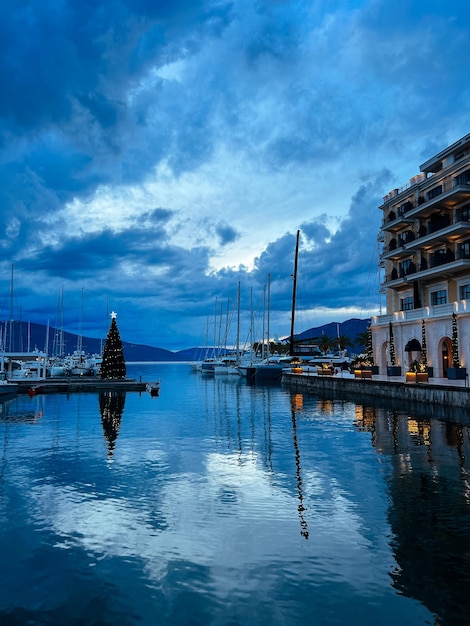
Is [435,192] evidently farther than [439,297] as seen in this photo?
No

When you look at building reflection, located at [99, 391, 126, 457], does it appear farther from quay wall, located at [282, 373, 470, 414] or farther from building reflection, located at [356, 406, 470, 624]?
quay wall, located at [282, 373, 470, 414]

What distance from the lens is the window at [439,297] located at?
147 ft

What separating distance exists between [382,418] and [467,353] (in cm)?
1211

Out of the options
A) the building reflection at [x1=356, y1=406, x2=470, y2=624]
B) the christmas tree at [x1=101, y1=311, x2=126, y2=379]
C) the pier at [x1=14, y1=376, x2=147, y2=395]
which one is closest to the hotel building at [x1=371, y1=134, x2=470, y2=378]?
the building reflection at [x1=356, y1=406, x2=470, y2=624]

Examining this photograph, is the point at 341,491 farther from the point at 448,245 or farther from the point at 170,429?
the point at 448,245

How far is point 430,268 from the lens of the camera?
44.7 m

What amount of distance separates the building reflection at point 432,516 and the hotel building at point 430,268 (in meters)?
19.0

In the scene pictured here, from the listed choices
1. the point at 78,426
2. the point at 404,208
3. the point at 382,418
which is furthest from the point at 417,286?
the point at 78,426

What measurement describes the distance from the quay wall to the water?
8.94 m

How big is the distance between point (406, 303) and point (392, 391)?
1749 cm

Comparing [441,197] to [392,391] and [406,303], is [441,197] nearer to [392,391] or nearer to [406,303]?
[406,303]

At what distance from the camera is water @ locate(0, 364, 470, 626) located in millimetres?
7145

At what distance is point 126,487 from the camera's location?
1357 centimetres

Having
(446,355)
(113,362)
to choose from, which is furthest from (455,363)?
(113,362)
